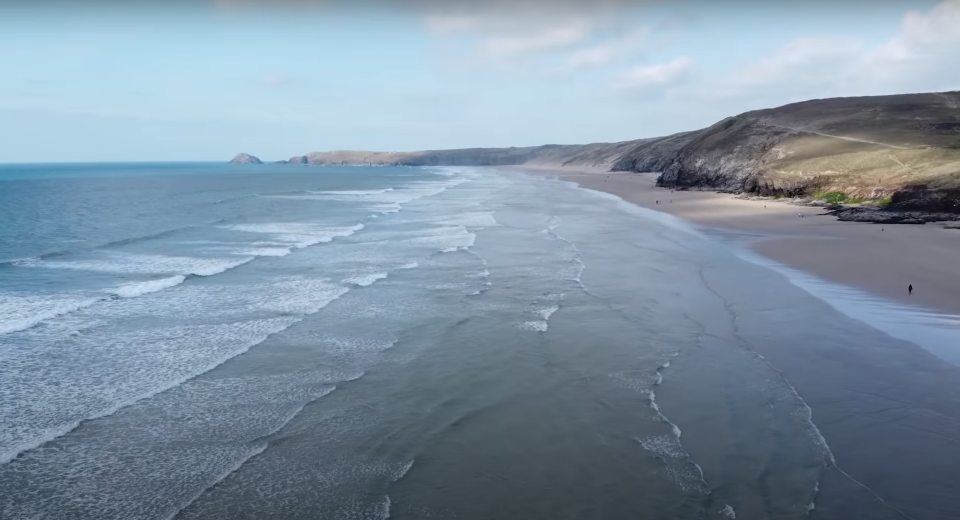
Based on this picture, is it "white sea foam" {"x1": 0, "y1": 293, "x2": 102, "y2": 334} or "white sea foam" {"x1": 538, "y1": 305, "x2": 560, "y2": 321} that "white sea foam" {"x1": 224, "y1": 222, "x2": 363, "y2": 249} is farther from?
"white sea foam" {"x1": 538, "y1": 305, "x2": 560, "y2": 321}

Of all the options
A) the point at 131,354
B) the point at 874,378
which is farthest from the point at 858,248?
the point at 131,354

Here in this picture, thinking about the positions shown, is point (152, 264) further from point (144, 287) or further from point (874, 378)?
point (874, 378)

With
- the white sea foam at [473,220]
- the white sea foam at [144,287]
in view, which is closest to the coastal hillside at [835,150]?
the white sea foam at [473,220]

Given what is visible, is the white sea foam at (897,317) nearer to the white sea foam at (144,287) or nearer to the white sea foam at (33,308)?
the white sea foam at (144,287)

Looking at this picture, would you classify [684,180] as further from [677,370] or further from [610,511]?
[610,511]

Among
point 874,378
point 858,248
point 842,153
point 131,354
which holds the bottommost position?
point 131,354
